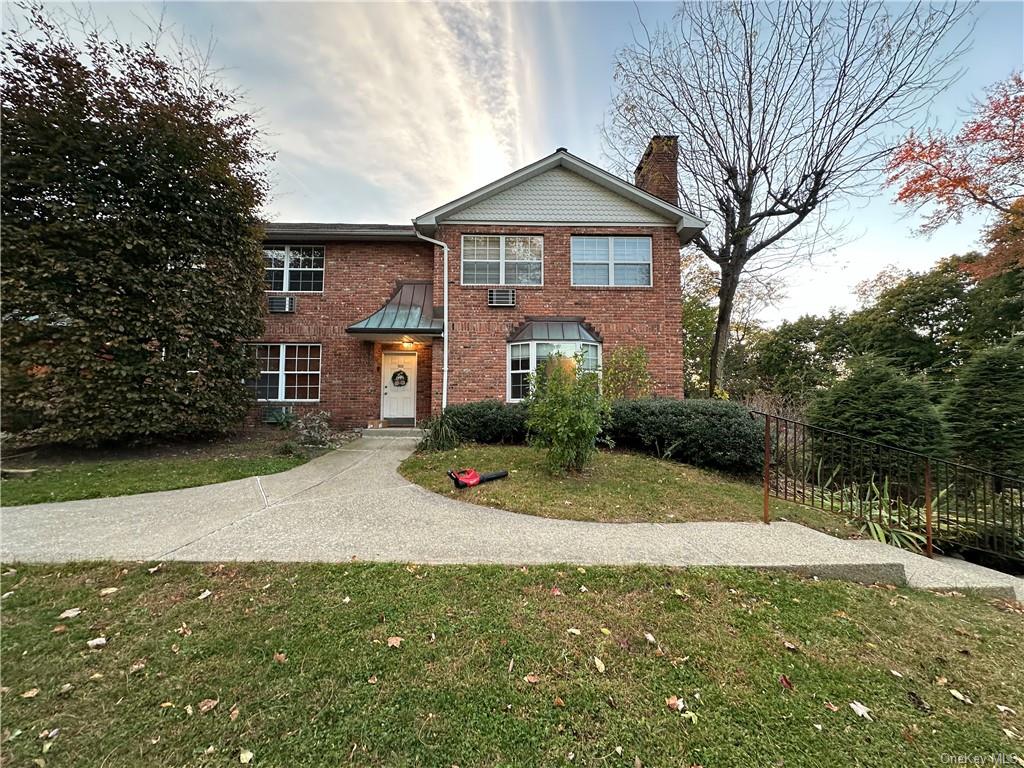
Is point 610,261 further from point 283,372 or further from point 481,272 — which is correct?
point 283,372

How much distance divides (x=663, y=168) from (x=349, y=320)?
37.1 feet

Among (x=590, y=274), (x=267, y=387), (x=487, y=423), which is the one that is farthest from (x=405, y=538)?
(x=267, y=387)

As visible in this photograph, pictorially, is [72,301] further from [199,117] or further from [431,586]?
[431,586]

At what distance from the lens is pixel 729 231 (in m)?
13.5

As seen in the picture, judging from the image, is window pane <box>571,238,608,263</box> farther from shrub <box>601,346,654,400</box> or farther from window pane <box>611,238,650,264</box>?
shrub <box>601,346,654,400</box>

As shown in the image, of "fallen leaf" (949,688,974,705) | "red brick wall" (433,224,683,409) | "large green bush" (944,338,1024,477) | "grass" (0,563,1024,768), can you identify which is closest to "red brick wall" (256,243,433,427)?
"red brick wall" (433,224,683,409)

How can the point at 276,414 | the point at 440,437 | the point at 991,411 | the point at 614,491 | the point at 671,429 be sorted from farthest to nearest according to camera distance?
the point at 276,414 < the point at 440,437 < the point at 671,429 < the point at 991,411 < the point at 614,491

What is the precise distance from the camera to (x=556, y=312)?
11344mm

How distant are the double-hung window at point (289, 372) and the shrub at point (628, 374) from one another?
8883 mm

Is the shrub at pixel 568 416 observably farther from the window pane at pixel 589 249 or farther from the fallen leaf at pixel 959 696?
the window pane at pixel 589 249

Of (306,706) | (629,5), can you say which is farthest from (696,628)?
(629,5)

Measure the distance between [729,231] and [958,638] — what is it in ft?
44.0

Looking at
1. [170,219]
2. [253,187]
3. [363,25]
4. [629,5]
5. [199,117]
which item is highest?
[629,5]

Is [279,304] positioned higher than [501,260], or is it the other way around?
[501,260]
